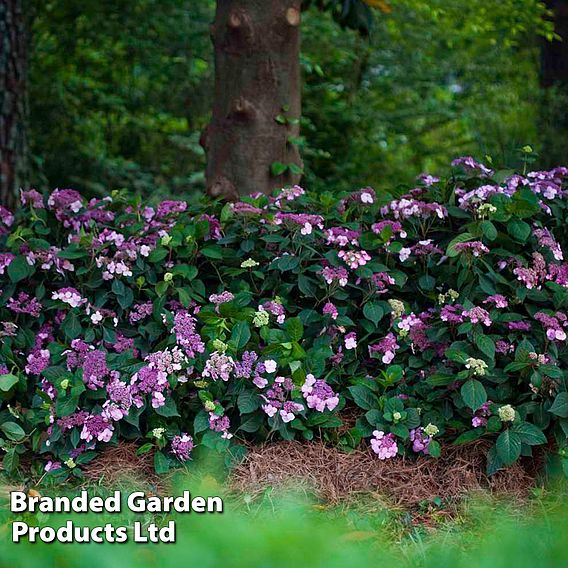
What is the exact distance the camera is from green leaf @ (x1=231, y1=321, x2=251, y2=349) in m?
3.14

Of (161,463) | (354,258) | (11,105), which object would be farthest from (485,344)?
(11,105)

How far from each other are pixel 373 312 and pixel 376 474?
62cm

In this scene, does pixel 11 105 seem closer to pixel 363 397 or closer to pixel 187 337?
pixel 187 337

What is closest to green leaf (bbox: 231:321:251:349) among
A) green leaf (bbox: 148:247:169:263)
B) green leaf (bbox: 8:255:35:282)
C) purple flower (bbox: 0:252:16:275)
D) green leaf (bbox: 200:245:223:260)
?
green leaf (bbox: 200:245:223:260)

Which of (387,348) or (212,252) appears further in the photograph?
(212,252)

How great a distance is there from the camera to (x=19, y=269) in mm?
3465

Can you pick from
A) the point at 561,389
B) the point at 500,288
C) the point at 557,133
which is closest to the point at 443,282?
the point at 500,288

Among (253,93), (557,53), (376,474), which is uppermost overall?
(557,53)

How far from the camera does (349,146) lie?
890cm

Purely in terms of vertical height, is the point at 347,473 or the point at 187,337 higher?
the point at 187,337

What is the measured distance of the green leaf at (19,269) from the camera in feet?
11.3

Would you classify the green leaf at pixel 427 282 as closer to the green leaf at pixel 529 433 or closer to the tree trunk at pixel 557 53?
the green leaf at pixel 529 433

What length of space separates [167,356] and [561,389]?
1455mm

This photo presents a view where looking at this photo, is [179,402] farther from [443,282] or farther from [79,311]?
[443,282]
